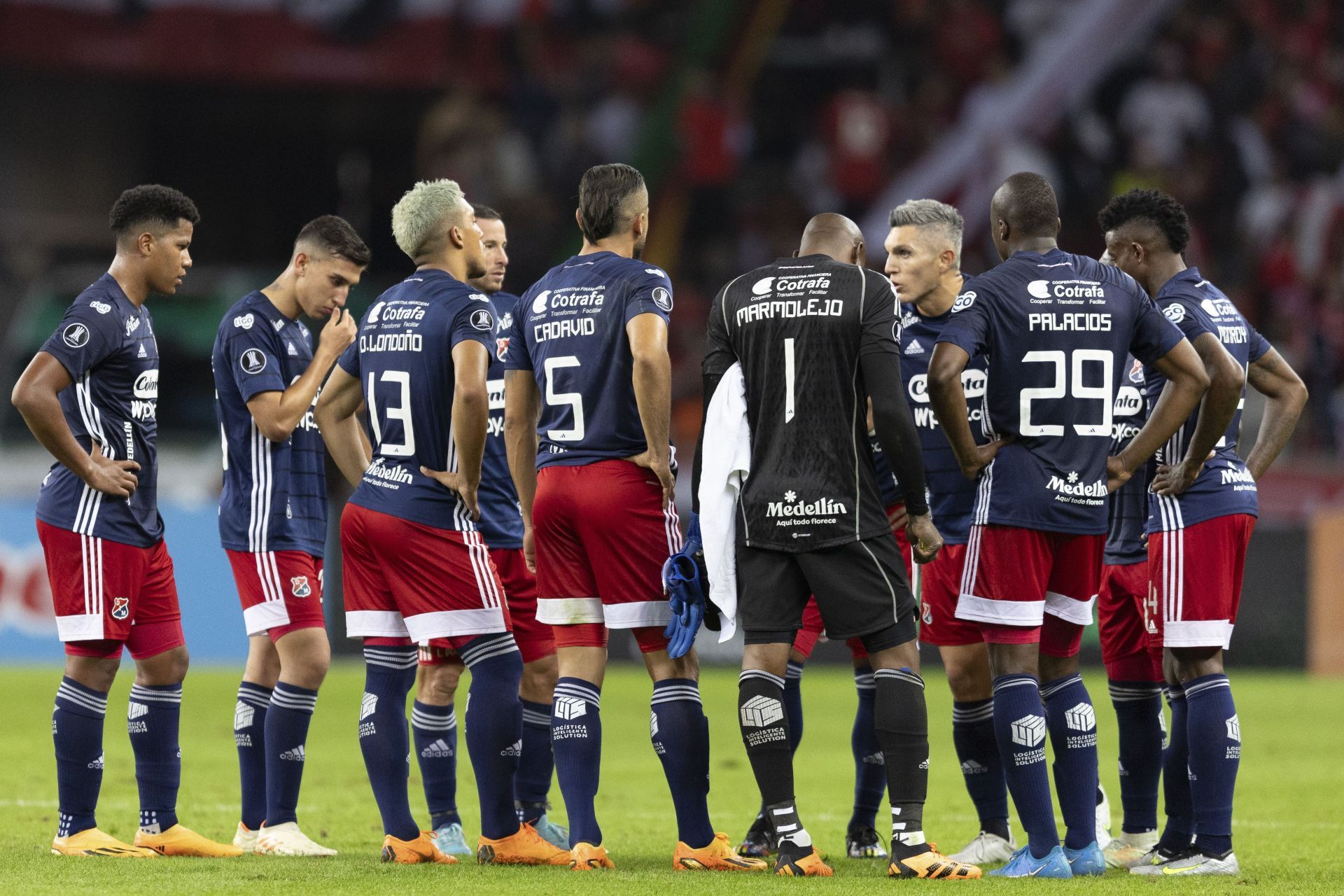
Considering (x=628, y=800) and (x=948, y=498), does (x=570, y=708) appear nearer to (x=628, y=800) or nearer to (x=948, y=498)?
(x=948, y=498)

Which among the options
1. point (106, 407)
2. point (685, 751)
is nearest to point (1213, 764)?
point (685, 751)

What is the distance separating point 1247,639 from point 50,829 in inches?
512

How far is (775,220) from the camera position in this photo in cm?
2344

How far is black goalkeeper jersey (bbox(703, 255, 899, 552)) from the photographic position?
6.04 meters

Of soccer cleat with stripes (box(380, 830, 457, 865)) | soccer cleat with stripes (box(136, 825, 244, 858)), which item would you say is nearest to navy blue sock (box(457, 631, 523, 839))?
soccer cleat with stripes (box(380, 830, 457, 865))

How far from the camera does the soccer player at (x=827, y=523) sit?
5.97 metres

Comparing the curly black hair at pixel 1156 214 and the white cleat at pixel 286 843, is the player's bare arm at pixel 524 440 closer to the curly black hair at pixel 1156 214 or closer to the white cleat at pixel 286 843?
the white cleat at pixel 286 843

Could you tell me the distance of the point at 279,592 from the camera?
7.22 meters

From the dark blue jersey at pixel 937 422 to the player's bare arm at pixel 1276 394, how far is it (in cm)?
115

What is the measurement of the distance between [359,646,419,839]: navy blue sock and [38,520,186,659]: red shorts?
98 cm

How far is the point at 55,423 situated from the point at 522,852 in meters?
2.51

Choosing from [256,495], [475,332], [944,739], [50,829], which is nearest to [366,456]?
[256,495]

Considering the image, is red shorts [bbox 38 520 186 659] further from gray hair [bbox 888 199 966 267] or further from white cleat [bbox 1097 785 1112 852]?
white cleat [bbox 1097 785 1112 852]

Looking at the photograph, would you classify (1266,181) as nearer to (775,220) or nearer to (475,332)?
(775,220)
